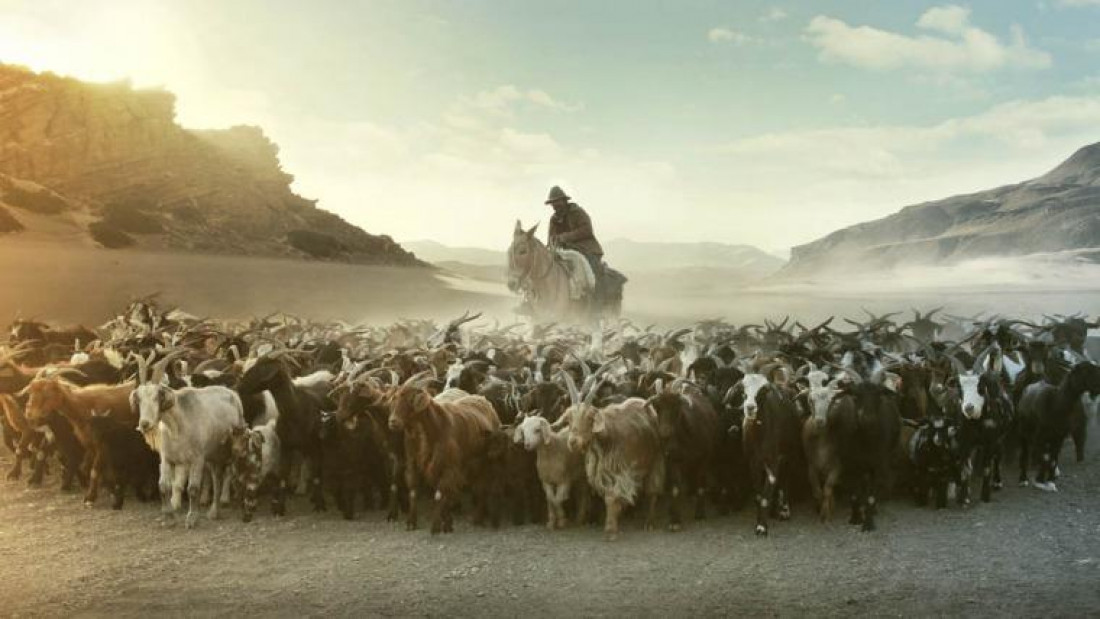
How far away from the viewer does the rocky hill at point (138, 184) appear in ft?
183

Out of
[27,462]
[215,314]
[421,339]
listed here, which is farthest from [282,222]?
[27,462]

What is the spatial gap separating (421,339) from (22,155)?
52.4 metres

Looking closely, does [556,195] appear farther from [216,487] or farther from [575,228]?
[216,487]

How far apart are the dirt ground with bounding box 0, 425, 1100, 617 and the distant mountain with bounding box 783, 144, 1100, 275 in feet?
Result: 217

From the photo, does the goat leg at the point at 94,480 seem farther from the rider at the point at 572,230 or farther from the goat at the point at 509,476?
the rider at the point at 572,230

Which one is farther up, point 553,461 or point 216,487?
point 553,461

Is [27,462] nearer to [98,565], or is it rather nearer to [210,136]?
[98,565]

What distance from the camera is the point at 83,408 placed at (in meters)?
12.0

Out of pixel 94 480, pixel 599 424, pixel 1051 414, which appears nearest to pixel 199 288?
pixel 94 480

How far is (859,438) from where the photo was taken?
1077cm

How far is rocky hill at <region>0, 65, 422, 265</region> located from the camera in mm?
55750

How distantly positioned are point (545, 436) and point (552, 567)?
5.81ft

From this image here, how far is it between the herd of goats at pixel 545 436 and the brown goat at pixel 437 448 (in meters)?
Answer: 0.02

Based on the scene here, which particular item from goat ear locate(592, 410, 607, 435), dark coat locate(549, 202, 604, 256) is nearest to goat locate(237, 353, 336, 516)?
goat ear locate(592, 410, 607, 435)
